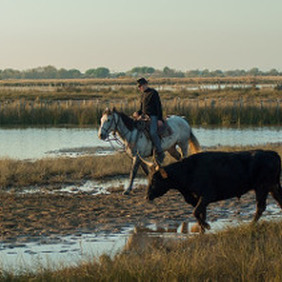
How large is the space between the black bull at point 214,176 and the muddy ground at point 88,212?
137 centimetres

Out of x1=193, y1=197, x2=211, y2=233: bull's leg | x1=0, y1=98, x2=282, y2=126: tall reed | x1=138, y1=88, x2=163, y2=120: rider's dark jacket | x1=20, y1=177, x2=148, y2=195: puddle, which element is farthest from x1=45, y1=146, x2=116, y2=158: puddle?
x1=193, y1=197, x2=211, y2=233: bull's leg

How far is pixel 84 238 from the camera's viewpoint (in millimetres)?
9945

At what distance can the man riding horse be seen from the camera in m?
13.8

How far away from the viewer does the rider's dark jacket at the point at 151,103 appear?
45.4 feet

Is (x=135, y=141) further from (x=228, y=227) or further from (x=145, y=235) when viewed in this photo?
(x=228, y=227)

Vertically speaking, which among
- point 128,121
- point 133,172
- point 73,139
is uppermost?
point 128,121

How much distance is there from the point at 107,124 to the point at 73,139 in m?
13.6

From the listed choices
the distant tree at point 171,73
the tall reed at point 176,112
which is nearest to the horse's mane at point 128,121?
the tall reed at point 176,112

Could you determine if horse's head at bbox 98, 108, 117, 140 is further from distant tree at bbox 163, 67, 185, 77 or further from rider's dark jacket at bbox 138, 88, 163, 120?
distant tree at bbox 163, 67, 185, 77

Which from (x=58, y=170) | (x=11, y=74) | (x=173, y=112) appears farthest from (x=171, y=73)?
(x=58, y=170)

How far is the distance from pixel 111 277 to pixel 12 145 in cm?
1898

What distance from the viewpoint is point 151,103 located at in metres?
13.9

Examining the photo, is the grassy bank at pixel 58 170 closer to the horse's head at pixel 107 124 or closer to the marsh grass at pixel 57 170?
the marsh grass at pixel 57 170

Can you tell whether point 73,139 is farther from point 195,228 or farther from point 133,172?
point 195,228
